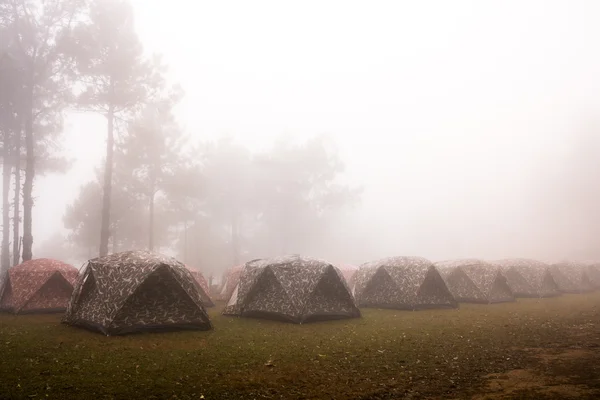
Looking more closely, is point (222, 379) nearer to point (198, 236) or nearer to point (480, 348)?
point (480, 348)

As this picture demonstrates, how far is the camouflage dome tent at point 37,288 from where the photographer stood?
1384 centimetres

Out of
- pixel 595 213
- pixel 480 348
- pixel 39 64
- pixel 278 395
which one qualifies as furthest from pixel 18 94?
pixel 595 213

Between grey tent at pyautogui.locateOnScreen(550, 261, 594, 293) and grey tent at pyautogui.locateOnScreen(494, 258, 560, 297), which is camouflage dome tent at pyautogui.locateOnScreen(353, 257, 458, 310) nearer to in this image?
grey tent at pyautogui.locateOnScreen(494, 258, 560, 297)

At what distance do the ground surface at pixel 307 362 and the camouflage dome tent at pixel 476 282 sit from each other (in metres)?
7.63

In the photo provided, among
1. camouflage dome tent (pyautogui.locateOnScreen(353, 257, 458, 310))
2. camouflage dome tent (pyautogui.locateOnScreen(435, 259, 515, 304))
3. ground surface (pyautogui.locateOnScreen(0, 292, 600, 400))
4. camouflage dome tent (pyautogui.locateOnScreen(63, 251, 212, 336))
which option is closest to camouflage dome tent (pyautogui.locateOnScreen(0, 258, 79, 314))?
ground surface (pyautogui.locateOnScreen(0, 292, 600, 400))

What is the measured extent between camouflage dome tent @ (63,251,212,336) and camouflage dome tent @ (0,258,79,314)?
393cm

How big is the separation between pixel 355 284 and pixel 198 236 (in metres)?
31.4

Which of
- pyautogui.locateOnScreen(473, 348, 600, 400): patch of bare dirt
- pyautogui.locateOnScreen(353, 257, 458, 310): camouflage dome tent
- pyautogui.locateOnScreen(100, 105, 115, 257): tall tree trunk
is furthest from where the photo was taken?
pyautogui.locateOnScreen(100, 105, 115, 257): tall tree trunk

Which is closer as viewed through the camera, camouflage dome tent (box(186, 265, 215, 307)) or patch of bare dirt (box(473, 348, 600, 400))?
patch of bare dirt (box(473, 348, 600, 400))

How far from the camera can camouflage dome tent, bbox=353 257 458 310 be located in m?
16.8

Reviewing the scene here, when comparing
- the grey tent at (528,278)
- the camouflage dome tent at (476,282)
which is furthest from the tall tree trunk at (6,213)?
the grey tent at (528,278)

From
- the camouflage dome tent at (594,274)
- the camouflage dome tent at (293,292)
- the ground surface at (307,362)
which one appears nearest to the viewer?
the ground surface at (307,362)

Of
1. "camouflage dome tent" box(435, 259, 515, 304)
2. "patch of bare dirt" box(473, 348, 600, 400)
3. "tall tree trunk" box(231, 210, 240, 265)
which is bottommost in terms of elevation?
"patch of bare dirt" box(473, 348, 600, 400)

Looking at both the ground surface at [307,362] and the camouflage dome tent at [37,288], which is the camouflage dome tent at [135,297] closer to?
the ground surface at [307,362]
